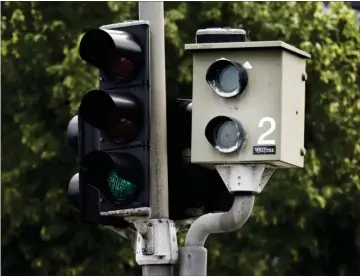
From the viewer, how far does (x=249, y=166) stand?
8508mm

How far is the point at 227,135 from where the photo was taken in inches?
337

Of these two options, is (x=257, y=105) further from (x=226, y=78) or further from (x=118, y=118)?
(x=118, y=118)

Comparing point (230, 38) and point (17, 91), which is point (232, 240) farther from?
point (230, 38)

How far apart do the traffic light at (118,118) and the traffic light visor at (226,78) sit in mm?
403

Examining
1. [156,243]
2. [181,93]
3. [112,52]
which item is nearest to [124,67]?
[112,52]

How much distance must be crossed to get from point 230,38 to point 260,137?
66 centimetres

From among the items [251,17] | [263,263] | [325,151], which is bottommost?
[263,263]

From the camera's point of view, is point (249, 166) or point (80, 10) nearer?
point (249, 166)

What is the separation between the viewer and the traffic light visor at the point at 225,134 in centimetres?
848

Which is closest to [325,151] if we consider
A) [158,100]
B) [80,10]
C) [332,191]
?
[332,191]

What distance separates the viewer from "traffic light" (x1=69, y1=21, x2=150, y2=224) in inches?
345

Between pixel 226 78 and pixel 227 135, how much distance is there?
0.94 ft

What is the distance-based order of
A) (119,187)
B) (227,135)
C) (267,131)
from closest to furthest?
(267,131), (227,135), (119,187)

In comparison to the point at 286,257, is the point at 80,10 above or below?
above
